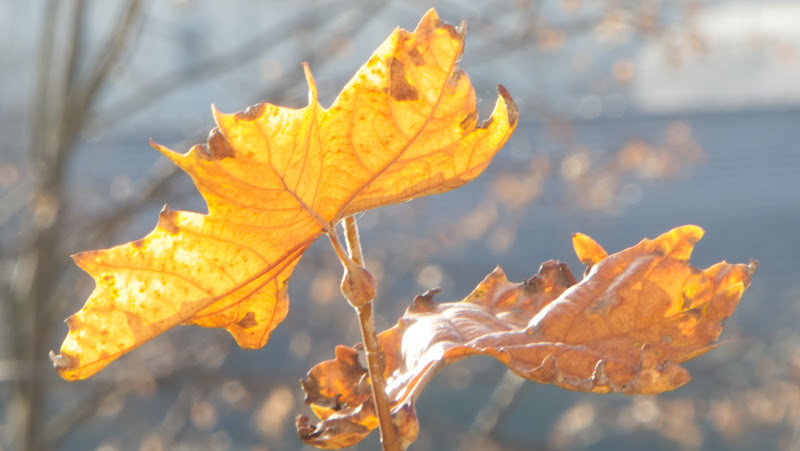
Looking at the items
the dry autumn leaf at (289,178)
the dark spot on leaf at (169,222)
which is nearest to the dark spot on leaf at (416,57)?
the dry autumn leaf at (289,178)

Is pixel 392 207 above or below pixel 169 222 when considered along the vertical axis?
below

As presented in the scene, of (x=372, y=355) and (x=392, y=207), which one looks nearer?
(x=372, y=355)

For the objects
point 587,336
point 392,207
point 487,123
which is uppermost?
point 487,123

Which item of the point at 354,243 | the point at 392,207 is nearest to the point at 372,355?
the point at 354,243

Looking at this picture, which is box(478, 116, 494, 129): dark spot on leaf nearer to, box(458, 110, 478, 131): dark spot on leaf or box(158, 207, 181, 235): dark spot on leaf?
box(458, 110, 478, 131): dark spot on leaf

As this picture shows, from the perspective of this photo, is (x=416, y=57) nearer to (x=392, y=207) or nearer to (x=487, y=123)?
(x=487, y=123)
